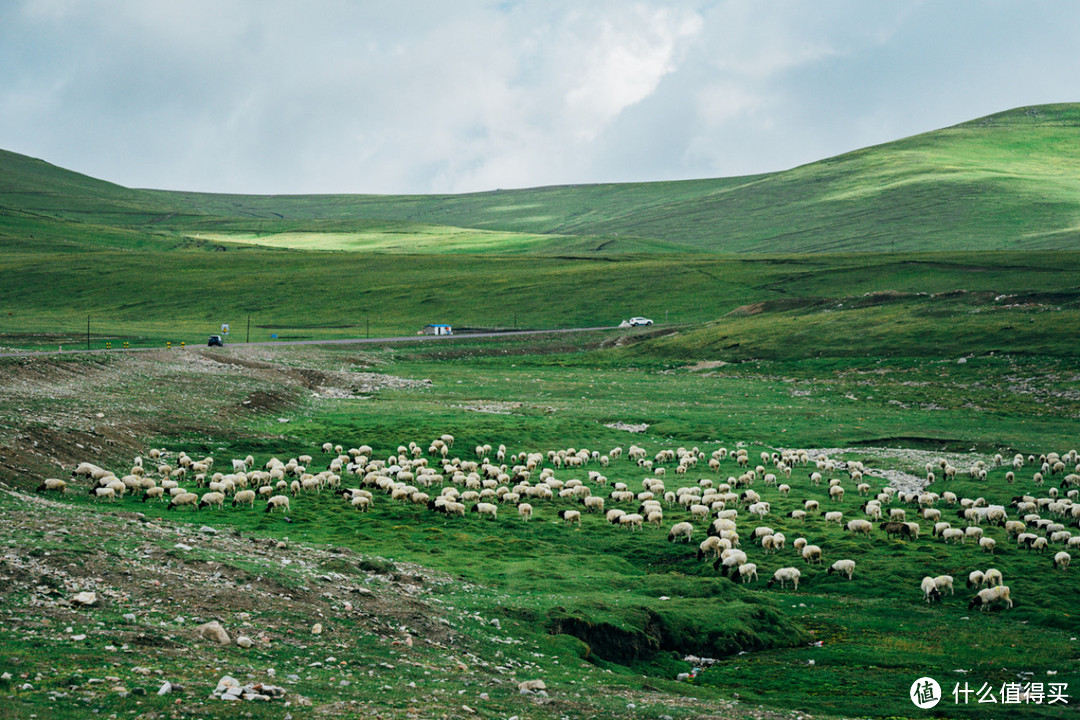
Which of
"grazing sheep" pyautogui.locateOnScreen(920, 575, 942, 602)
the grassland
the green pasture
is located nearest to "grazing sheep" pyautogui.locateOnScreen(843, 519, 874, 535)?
the grassland

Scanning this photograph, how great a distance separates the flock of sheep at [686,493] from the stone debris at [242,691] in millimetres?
16191

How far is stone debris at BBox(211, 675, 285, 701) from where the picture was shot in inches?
546

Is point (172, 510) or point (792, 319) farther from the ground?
point (792, 319)

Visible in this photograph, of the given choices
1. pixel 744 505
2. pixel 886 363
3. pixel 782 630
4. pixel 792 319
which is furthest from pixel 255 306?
pixel 782 630

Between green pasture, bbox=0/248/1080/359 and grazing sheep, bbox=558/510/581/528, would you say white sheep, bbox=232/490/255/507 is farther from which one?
green pasture, bbox=0/248/1080/359

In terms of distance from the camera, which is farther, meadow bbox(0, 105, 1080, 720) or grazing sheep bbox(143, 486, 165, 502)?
grazing sheep bbox(143, 486, 165, 502)

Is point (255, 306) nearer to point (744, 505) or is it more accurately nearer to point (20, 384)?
point (20, 384)

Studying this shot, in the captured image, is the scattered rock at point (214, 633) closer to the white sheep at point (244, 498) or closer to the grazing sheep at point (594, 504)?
the white sheep at point (244, 498)

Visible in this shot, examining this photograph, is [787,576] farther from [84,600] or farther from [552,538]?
[84,600]

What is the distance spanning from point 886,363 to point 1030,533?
4961cm

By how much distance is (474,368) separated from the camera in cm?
8838

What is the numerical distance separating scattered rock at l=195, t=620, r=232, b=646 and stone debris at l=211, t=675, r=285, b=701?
7.11 feet

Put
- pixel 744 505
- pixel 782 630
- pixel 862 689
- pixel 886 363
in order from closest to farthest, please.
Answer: pixel 862 689 < pixel 782 630 < pixel 744 505 < pixel 886 363

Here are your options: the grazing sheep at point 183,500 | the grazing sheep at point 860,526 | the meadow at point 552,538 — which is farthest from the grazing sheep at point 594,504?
the grazing sheep at point 183,500
